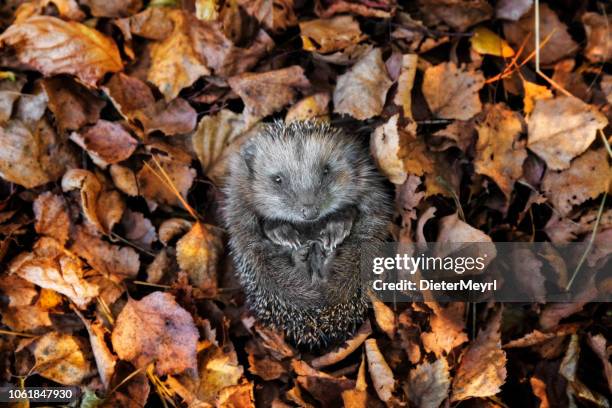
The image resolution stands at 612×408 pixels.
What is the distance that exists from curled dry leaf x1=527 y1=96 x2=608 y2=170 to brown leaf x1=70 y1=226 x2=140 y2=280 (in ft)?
7.81

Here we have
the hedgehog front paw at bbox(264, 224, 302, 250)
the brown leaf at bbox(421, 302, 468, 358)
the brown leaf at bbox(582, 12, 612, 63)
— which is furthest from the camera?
the brown leaf at bbox(582, 12, 612, 63)

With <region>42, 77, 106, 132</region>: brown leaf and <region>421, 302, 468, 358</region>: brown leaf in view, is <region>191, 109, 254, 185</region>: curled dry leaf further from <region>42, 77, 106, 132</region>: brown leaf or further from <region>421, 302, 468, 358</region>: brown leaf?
<region>421, 302, 468, 358</region>: brown leaf

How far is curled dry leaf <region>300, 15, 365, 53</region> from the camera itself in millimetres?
3537

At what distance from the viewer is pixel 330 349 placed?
3352 mm

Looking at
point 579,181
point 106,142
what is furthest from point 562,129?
point 106,142

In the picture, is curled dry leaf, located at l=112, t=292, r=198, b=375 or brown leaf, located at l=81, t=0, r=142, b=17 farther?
brown leaf, located at l=81, t=0, r=142, b=17

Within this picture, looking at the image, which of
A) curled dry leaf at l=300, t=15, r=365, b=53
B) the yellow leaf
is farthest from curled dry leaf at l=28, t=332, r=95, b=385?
the yellow leaf

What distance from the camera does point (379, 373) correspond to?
3049 millimetres

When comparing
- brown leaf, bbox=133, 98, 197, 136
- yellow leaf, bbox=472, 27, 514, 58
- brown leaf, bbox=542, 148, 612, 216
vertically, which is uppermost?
yellow leaf, bbox=472, 27, 514, 58

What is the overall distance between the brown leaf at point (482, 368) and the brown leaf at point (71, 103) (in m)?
2.52

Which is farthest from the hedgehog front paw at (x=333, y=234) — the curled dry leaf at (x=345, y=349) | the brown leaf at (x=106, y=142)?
the brown leaf at (x=106, y=142)

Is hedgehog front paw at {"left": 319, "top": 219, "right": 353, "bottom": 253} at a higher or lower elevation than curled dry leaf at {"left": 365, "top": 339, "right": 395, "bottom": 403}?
higher

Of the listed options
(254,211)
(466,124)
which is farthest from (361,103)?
(254,211)

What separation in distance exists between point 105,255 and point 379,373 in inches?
67.5
